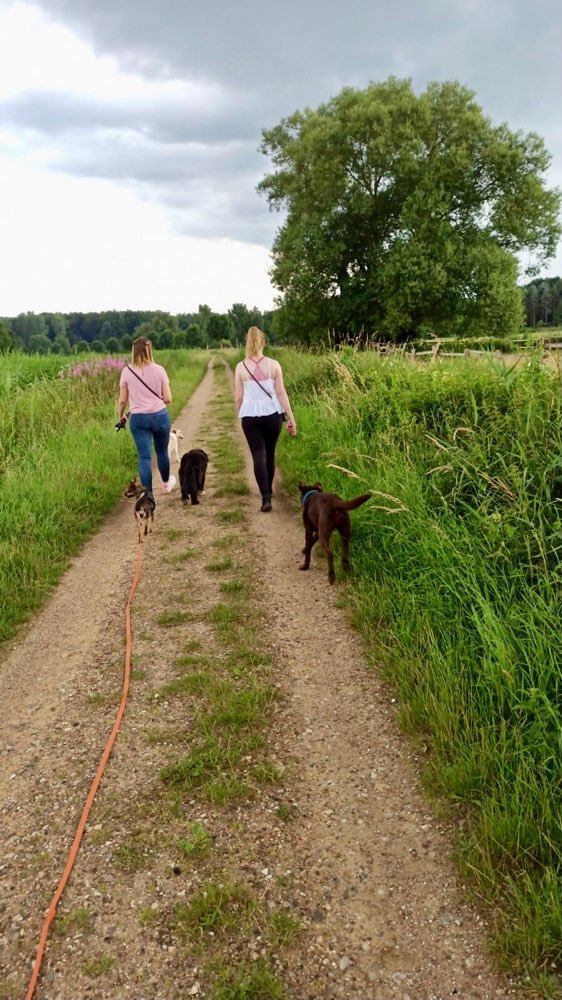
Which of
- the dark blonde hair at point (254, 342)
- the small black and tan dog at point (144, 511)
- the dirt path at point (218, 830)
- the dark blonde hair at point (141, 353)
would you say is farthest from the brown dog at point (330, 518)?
the dark blonde hair at point (141, 353)

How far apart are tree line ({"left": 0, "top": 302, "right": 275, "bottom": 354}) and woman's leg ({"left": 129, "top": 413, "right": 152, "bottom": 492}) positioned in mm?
54384

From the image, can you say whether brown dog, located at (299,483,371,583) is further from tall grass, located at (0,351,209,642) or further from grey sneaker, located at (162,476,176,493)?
grey sneaker, located at (162,476,176,493)

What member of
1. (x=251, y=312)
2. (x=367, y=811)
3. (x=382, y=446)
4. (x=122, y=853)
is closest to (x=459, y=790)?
(x=367, y=811)

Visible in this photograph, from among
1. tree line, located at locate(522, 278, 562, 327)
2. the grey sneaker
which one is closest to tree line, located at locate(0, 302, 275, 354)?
tree line, located at locate(522, 278, 562, 327)

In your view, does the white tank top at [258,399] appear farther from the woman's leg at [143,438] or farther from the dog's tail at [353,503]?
the dog's tail at [353,503]

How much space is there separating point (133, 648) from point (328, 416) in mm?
5205

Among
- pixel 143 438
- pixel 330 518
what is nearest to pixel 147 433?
pixel 143 438

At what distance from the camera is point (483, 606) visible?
3.07m

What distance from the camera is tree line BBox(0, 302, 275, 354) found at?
72.6 metres

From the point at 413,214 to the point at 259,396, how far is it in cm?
1704

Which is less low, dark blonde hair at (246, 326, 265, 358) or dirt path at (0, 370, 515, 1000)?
dark blonde hair at (246, 326, 265, 358)

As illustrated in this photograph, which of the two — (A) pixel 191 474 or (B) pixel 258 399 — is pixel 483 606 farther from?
(A) pixel 191 474

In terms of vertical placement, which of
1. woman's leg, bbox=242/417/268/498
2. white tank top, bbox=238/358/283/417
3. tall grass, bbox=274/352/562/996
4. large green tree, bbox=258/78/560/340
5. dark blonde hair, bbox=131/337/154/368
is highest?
large green tree, bbox=258/78/560/340

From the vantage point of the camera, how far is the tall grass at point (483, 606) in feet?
6.64
